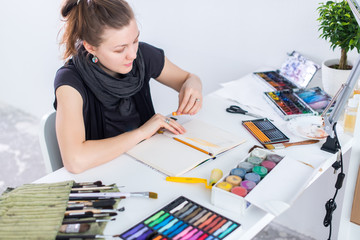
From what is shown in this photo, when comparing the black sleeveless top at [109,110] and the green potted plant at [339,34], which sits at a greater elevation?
the green potted plant at [339,34]

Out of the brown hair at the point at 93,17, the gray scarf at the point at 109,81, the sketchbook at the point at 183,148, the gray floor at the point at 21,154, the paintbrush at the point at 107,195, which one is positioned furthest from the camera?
the gray floor at the point at 21,154

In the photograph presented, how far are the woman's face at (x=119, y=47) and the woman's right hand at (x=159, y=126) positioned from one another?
20cm

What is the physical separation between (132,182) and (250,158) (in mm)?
302

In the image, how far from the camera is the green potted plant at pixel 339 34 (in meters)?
1.31

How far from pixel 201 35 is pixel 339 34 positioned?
0.72 metres

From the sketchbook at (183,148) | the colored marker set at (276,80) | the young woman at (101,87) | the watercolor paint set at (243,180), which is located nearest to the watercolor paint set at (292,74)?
the colored marker set at (276,80)

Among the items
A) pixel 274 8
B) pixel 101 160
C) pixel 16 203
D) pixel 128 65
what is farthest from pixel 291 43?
pixel 16 203

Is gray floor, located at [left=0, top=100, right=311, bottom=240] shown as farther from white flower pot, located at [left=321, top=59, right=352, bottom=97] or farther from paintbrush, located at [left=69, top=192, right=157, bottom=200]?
paintbrush, located at [left=69, top=192, right=157, bottom=200]

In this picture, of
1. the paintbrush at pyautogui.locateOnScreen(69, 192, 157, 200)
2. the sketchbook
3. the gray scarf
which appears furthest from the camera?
the gray scarf

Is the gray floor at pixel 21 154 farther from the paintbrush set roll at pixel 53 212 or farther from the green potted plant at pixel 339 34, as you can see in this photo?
the paintbrush set roll at pixel 53 212

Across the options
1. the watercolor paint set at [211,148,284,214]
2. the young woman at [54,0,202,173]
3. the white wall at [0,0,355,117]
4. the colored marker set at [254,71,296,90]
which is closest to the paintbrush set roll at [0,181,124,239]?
the young woman at [54,0,202,173]

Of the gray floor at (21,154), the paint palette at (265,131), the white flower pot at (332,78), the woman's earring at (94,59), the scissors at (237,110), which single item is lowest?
the gray floor at (21,154)

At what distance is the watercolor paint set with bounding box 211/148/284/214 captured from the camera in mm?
891

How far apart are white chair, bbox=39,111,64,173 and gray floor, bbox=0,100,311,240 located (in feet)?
3.24
